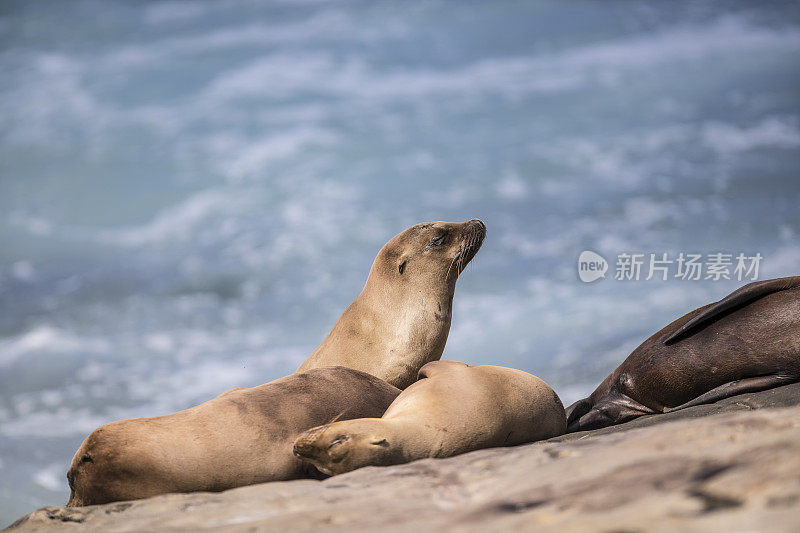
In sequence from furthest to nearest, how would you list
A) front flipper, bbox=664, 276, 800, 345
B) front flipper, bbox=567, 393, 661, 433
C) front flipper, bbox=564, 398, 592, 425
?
front flipper, bbox=564, 398, 592, 425 → front flipper, bbox=567, 393, 661, 433 → front flipper, bbox=664, 276, 800, 345

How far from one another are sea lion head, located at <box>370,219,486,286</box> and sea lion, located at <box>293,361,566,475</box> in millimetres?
1294

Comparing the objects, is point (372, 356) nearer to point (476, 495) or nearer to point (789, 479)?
point (476, 495)

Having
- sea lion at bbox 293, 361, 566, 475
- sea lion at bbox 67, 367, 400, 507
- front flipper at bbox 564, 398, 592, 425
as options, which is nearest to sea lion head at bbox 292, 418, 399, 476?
sea lion at bbox 293, 361, 566, 475

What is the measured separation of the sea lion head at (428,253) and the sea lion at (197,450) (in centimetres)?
182

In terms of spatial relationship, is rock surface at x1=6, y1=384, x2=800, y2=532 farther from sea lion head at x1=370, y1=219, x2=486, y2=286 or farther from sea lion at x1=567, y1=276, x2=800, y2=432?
sea lion head at x1=370, y1=219, x2=486, y2=286

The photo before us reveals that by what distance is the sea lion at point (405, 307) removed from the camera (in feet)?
17.6

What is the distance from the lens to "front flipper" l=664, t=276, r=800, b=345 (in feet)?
16.5

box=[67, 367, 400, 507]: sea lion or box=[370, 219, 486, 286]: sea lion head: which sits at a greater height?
box=[370, 219, 486, 286]: sea lion head

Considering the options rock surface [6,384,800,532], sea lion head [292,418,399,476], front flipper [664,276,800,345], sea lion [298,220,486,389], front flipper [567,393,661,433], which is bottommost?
front flipper [567,393,661,433]

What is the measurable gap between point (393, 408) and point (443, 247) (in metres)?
2.02

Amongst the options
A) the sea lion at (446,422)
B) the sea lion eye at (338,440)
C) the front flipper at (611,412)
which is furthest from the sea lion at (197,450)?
the front flipper at (611,412)

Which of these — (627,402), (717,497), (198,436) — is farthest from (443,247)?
(717,497)

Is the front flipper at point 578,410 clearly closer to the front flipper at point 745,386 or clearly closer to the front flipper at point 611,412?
the front flipper at point 611,412

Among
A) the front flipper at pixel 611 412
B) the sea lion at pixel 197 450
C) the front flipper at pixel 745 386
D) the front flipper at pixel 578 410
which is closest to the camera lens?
the sea lion at pixel 197 450
